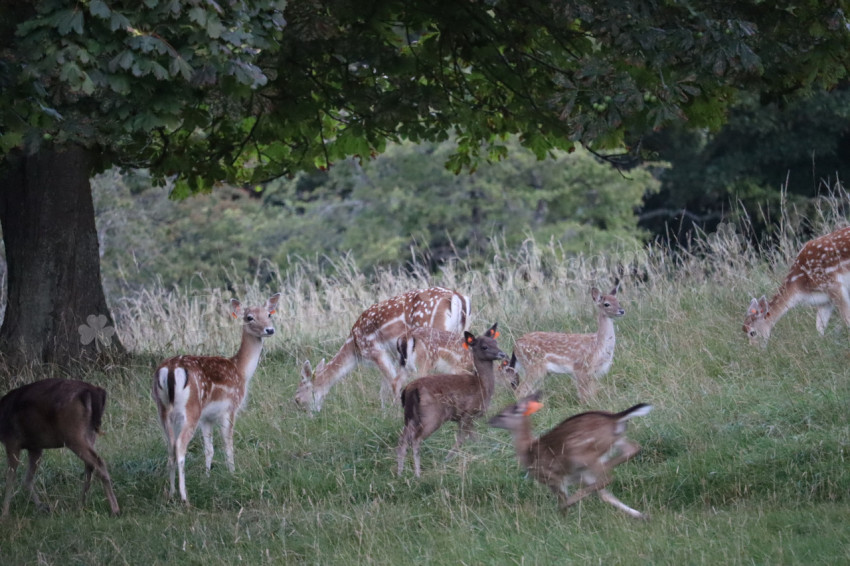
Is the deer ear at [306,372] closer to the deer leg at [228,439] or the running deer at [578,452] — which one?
the deer leg at [228,439]

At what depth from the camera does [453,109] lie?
10.1 metres

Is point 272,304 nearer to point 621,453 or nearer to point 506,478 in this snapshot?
point 506,478

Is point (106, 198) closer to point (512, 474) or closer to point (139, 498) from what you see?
point (139, 498)

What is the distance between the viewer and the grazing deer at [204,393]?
24.9 feet

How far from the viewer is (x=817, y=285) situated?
10.1 meters

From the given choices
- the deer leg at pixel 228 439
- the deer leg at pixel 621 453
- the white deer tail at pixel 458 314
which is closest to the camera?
the deer leg at pixel 621 453

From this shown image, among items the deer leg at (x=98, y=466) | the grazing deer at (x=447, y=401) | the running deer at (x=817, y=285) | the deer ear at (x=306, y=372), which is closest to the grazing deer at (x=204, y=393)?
the deer leg at (x=98, y=466)

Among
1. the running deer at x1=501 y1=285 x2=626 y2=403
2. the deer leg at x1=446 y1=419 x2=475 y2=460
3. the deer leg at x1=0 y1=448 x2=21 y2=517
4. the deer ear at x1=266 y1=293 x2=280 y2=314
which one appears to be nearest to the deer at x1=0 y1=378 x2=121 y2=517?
the deer leg at x1=0 y1=448 x2=21 y2=517

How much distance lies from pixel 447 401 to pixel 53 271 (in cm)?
508

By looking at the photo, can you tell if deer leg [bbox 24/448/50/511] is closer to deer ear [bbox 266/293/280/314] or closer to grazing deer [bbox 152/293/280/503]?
grazing deer [bbox 152/293/280/503]

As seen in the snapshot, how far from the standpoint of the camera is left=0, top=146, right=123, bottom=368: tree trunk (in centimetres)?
1070

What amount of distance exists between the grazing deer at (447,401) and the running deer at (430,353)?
164cm

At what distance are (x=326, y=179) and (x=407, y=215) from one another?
458cm

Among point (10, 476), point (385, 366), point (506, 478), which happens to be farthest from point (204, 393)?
point (385, 366)
